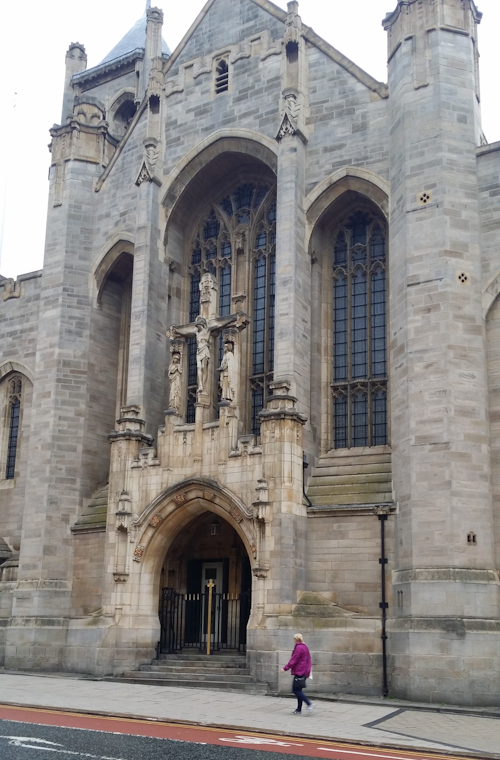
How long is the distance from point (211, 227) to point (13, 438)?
957cm

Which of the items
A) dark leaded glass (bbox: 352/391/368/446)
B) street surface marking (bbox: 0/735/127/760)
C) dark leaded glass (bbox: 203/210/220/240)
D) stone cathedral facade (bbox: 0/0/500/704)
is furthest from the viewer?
dark leaded glass (bbox: 203/210/220/240)

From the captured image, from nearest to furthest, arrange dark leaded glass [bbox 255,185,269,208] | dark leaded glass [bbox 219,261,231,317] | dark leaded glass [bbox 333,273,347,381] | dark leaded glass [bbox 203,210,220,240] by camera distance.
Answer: dark leaded glass [bbox 333,273,347,381]
dark leaded glass [bbox 219,261,231,317]
dark leaded glass [bbox 255,185,269,208]
dark leaded glass [bbox 203,210,220,240]

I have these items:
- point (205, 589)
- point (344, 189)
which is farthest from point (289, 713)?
point (344, 189)

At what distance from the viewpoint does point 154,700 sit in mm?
16969

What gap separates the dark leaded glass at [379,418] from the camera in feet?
73.3

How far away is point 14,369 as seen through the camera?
28.6 meters

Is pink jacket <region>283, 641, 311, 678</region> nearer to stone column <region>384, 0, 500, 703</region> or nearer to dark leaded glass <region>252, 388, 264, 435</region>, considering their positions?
stone column <region>384, 0, 500, 703</region>

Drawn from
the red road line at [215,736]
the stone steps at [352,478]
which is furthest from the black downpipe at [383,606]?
the red road line at [215,736]

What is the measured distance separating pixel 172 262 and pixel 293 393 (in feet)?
23.4

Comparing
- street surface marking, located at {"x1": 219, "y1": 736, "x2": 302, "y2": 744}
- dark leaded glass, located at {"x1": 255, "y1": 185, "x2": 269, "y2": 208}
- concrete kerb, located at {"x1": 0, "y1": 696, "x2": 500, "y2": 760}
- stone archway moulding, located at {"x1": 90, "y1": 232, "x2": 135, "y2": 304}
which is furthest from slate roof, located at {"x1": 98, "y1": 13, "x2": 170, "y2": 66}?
street surface marking, located at {"x1": 219, "y1": 736, "x2": 302, "y2": 744}

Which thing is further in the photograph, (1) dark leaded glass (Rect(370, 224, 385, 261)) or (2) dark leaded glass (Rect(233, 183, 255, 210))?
(2) dark leaded glass (Rect(233, 183, 255, 210))

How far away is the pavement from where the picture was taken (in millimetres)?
12914

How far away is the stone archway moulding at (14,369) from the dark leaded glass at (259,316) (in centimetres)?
766

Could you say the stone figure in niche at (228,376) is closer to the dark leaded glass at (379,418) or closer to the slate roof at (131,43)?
the dark leaded glass at (379,418)
